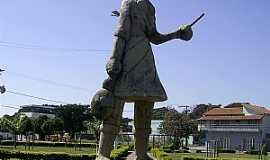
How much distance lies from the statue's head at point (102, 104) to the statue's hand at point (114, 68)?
270 mm

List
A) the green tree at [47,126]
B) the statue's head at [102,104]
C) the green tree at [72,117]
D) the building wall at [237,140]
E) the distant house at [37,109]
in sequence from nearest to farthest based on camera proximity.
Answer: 1. the statue's head at [102,104]
2. the building wall at [237,140]
3. the green tree at [47,126]
4. the green tree at [72,117]
5. the distant house at [37,109]

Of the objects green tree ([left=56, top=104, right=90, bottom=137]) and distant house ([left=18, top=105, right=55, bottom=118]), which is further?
distant house ([left=18, top=105, right=55, bottom=118])

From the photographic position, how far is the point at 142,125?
24.4ft

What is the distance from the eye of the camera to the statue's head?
7086mm

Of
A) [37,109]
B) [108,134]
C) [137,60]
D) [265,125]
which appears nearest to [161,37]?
[137,60]

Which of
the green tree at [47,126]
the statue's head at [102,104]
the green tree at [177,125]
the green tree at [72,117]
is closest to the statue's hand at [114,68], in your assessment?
the statue's head at [102,104]

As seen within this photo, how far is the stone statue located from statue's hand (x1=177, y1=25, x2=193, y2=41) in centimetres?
56

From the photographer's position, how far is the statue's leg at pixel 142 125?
745 centimetres

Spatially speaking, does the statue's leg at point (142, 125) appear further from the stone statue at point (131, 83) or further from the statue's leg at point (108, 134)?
the statue's leg at point (108, 134)

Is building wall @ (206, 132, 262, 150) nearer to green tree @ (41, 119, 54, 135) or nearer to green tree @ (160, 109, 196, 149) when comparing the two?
green tree @ (160, 109, 196, 149)

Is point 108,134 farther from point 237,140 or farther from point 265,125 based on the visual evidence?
point 237,140

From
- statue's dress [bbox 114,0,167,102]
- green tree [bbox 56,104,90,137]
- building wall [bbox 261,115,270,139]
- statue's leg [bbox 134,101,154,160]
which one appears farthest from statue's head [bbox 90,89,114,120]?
green tree [bbox 56,104,90,137]

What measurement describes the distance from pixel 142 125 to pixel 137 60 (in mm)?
1024

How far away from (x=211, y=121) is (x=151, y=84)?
62317mm
